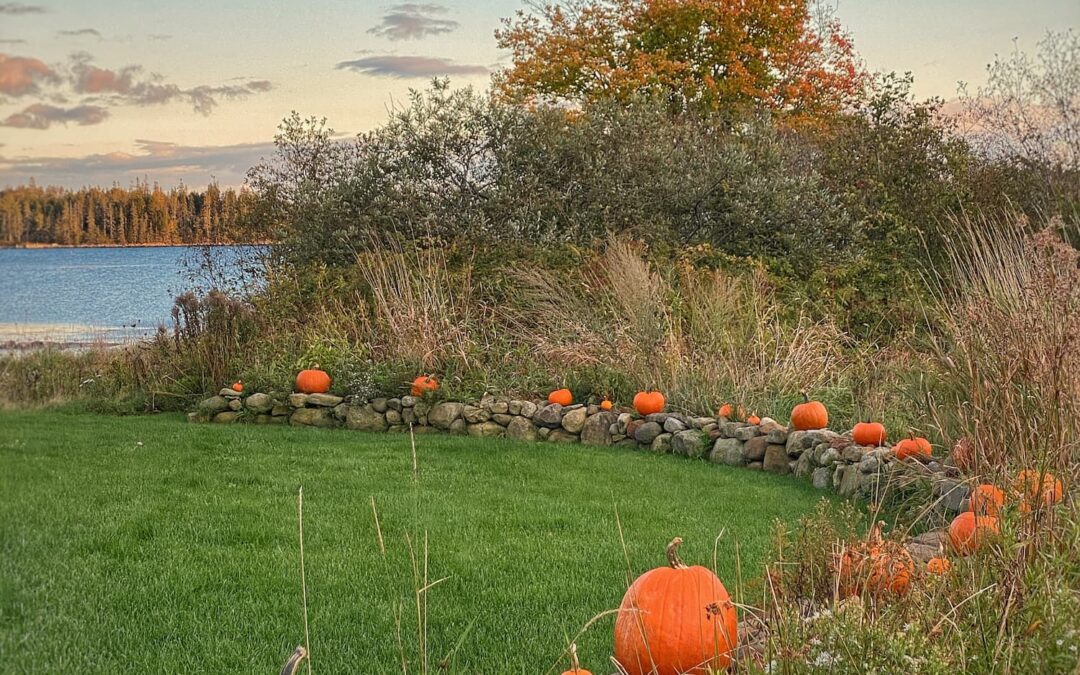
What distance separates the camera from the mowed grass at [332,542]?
319 centimetres

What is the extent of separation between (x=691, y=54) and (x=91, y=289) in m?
15.4

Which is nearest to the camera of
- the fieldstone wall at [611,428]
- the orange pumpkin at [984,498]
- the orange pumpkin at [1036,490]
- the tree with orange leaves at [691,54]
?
the orange pumpkin at [1036,490]

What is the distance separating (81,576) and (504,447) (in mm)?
3467

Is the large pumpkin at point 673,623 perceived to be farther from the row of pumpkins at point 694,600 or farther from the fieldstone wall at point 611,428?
the fieldstone wall at point 611,428

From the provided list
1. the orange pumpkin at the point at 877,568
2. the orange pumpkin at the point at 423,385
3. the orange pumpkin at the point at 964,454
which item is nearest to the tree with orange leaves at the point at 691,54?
the orange pumpkin at the point at 423,385

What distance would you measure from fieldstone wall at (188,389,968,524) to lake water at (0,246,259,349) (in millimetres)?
1655

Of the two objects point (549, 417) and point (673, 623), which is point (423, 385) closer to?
point (549, 417)

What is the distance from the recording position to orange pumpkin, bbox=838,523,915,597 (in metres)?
2.65

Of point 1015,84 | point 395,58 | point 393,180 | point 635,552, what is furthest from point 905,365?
point 1015,84

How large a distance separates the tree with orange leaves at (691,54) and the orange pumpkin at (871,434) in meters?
14.7

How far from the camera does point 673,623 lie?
8.84ft

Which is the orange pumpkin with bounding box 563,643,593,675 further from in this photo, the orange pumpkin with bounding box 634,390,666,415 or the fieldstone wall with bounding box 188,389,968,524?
the orange pumpkin with bounding box 634,390,666,415

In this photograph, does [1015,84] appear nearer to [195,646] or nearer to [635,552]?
[635,552]

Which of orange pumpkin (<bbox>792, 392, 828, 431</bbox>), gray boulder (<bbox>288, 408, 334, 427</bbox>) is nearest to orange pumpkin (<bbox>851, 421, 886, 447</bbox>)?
Answer: orange pumpkin (<bbox>792, 392, 828, 431</bbox>)
